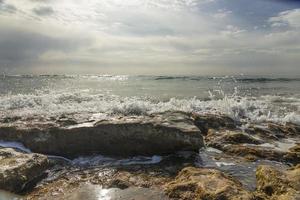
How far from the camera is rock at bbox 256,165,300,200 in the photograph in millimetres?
5316

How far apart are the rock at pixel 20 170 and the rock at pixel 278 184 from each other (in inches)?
170

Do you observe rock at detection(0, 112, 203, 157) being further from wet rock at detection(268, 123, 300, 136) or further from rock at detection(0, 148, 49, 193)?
wet rock at detection(268, 123, 300, 136)

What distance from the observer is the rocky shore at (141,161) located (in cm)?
600

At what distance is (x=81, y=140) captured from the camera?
338 inches

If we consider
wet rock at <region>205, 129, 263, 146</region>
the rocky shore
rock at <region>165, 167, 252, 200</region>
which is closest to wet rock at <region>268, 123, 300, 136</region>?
the rocky shore

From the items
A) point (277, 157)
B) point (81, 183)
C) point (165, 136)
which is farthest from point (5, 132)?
point (277, 157)

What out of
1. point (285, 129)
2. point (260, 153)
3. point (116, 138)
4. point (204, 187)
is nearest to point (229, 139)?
point (260, 153)

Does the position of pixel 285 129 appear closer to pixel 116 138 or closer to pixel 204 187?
pixel 116 138

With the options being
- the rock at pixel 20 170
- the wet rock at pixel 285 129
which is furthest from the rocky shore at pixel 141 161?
the wet rock at pixel 285 129

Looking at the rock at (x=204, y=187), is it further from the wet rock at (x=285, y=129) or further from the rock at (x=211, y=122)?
the wet rock at (x=285, y=129)

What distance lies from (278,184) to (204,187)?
1230 mm

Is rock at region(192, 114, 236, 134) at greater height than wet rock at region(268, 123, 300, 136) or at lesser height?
greater

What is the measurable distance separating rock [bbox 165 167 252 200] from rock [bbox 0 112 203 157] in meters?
1.67

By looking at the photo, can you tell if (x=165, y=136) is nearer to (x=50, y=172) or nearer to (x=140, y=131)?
(x=140, y=131)
